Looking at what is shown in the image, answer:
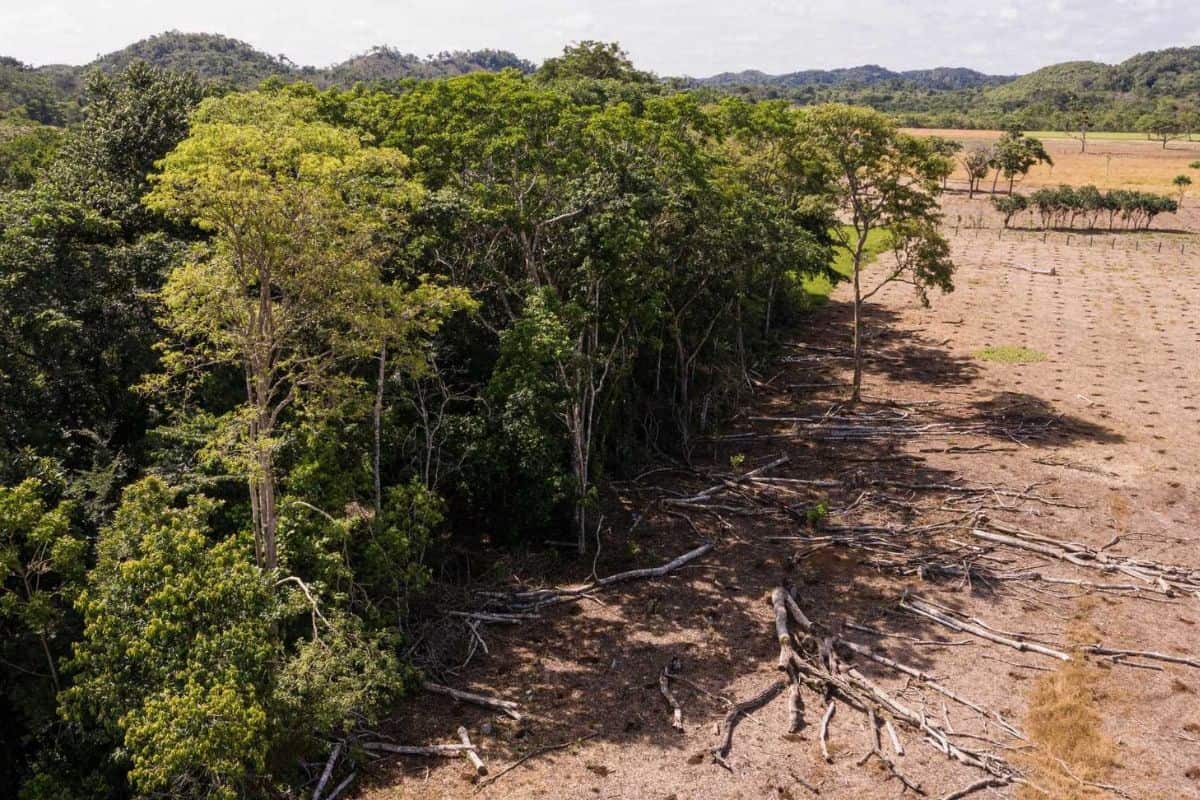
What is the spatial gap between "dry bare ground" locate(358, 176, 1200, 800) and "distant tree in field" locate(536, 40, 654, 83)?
32.5m

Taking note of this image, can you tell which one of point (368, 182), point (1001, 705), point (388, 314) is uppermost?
point (368, 182)

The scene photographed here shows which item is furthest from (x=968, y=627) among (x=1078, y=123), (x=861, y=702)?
(x=1078, y=123)

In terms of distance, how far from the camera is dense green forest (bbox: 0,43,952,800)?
42.1 ft

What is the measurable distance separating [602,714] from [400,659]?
3951 mm

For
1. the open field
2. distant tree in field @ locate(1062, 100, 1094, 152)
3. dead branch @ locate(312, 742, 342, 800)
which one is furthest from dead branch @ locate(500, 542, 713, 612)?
distant tree in field @ locate(1062, 100, 1094, 152)

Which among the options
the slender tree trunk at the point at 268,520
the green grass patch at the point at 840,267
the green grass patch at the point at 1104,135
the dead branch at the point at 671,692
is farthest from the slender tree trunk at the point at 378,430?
the green grass patch at the point at 1104,135

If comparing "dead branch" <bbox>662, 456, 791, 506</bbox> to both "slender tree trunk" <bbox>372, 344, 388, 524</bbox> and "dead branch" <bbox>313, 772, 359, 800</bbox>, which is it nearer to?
"slender tree trunk" <bbox>372, 344, 388, 524</bbox>

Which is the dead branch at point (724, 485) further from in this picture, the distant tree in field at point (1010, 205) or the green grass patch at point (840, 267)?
the distant tree in field at point (1010, 205)

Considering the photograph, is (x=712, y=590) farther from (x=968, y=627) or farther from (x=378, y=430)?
(x=378, y=430)

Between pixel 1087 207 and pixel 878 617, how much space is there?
66.5 m

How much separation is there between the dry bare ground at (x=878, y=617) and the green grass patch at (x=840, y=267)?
599 inches

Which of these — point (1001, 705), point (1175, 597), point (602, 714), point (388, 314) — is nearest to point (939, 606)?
point (1001, 705)

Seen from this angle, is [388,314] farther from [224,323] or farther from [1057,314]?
[1057,314]

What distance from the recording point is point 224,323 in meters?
15.5
